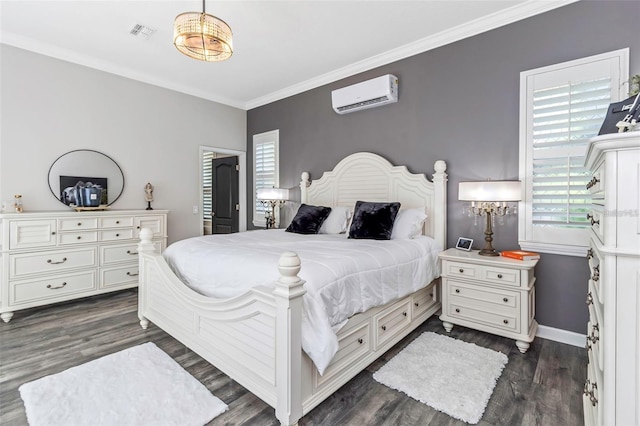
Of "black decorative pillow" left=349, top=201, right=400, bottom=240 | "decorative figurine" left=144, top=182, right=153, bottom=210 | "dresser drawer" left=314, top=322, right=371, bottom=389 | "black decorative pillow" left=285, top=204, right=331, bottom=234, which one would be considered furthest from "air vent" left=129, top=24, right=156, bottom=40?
"dresser drawer" left=314, top=322, right=371, bottom=389

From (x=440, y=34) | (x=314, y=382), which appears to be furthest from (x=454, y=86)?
(x=314, y=382)

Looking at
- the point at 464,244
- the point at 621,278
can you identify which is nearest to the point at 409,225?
the point at 464,244

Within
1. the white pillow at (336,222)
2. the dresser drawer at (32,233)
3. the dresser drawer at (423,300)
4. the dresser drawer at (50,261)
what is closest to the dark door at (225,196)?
the dresser drawer at (50,261)

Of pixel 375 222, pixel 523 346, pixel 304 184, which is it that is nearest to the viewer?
pixel 523 346

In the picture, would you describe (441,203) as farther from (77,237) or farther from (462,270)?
(77,237)

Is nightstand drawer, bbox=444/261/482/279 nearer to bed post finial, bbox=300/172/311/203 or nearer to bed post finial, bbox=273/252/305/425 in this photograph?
bed post finial, bbox=273/252/305/425

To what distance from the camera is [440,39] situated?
125 inches

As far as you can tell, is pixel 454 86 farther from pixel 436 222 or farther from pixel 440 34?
pixel 436 222

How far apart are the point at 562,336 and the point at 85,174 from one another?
523 cm

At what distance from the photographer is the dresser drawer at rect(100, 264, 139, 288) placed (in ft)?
11.8

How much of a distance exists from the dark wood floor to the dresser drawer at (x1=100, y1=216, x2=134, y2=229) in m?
1.01

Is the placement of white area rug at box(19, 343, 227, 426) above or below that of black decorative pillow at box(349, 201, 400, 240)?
below

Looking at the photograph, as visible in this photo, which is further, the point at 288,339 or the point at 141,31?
the point at 141,31

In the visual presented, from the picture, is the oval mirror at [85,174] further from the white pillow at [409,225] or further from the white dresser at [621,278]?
the white dresser at [621,278]
